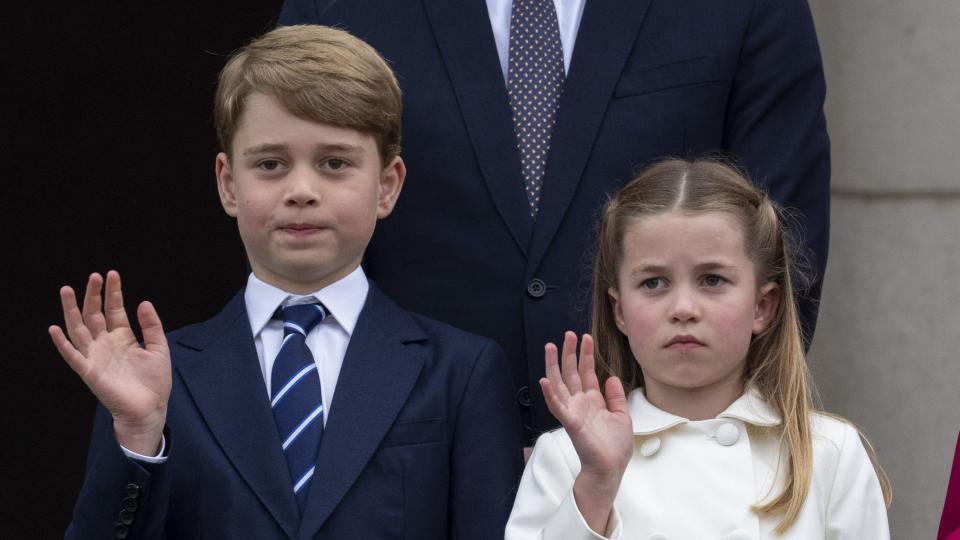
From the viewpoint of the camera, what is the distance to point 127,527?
3.09 meters

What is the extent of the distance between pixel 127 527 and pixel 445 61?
110 cm

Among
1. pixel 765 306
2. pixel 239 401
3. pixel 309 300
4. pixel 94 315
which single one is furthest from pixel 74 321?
pixel 765 306

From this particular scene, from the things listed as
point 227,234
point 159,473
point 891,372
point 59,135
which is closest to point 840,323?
point 891,372

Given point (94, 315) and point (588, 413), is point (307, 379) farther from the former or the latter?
point (588, 413)

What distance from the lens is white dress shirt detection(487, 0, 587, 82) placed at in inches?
148

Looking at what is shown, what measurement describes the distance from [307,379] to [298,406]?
46 millimetres

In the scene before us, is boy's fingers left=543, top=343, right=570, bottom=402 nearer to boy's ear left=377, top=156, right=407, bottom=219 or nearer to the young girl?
the young girl

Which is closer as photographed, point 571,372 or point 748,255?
point 571,372

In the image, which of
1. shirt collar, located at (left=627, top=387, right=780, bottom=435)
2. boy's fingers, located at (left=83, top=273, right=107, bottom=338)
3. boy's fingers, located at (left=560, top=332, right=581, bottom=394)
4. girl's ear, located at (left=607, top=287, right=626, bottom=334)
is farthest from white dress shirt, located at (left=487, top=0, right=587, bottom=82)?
boy's fingers, located at (left=83, top=273, right=107, bottom=338)

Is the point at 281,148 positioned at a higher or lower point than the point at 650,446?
higher

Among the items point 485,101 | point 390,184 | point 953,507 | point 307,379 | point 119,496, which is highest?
point 485,101

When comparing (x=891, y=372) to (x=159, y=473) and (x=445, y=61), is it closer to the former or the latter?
(x=445, y=61)

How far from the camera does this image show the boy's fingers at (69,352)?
296 centimetres

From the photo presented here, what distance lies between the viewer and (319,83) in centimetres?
336
